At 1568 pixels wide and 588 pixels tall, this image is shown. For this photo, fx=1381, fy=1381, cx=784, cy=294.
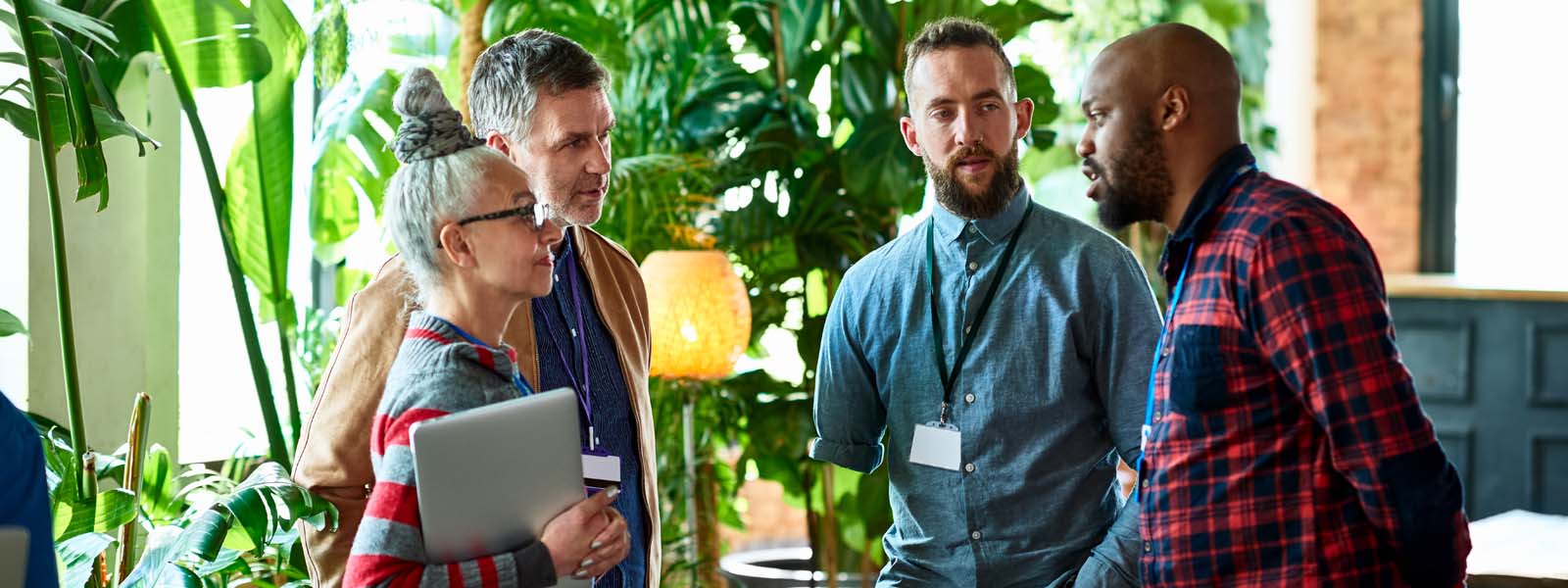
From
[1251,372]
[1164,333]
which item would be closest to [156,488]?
[1164,333]

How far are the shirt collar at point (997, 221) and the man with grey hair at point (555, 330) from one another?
489 millimetres

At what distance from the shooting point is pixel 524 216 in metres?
1.44

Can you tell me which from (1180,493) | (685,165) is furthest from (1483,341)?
(1180,493)

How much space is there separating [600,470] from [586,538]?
1.29 ft

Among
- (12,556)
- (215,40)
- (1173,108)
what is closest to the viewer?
(12,556)

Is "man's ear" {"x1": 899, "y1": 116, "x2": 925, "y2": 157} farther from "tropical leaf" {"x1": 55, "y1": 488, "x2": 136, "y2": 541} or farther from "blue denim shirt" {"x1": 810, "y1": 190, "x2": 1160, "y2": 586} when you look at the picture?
"tropical leaf" {"x1": 55, "y1": 488, "x2": 136, "y2": 541}

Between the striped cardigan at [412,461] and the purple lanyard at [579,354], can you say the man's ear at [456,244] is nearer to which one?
the striped cardigan at [412,461]

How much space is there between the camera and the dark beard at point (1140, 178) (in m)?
1.65

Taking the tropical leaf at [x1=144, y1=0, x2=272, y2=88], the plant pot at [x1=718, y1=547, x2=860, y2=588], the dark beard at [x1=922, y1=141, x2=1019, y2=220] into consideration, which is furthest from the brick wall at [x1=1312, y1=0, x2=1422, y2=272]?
the tropical leaf at [x1=144, y1=0, x2=272, y2=88]

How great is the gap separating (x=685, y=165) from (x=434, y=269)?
2207 millimetres

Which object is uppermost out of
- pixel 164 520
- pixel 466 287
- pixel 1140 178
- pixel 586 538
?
pixel 1140 178

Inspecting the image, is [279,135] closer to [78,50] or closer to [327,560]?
[78,50]

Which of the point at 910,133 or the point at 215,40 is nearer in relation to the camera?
the point at 910,133

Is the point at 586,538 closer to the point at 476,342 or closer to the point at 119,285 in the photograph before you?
the point at 476,342
